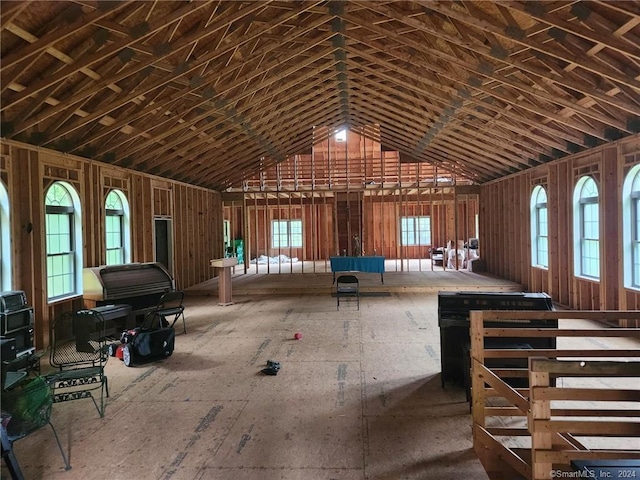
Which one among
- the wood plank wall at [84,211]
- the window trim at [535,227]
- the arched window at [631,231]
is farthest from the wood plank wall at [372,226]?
the arched window at [631,231]

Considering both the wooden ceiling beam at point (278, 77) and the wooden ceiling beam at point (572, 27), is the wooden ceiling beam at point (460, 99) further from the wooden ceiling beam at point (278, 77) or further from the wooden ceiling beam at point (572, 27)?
the wooden ceiling beam at point (572, 27)

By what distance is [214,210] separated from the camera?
13.7 m

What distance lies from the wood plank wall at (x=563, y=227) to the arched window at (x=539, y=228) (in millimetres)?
141

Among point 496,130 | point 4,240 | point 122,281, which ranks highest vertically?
point 496,130

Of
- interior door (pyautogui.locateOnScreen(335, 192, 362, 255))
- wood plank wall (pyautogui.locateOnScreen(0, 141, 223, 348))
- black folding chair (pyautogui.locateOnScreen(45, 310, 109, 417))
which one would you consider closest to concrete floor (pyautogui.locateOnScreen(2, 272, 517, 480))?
black folding chair (pyautogui.locateOnScreen(45, 310, 109, 417))

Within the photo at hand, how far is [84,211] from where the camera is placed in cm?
695

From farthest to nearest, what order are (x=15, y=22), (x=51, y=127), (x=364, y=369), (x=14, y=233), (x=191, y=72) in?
(x=191, y=72) → (x=51, y=127) → (x=14, y=233) → (x=364, y=369) → (x=15, y=22)

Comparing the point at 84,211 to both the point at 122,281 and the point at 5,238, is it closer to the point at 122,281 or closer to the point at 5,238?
the point at 122,281

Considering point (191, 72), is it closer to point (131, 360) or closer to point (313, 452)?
point (131, 360)

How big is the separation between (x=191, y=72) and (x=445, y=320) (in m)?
5.52

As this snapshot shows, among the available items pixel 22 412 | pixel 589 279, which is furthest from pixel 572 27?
pixel 22 412

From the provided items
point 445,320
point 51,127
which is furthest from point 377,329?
point 51,127

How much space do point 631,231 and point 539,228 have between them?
333 cm

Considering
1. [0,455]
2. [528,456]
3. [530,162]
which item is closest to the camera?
[0,455]
